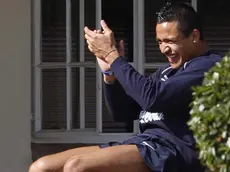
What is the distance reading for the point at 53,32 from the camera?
22.3 feet

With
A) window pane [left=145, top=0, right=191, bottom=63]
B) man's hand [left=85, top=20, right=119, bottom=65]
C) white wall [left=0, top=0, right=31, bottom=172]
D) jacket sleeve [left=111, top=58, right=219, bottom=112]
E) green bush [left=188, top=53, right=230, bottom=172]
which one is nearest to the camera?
green bush [left=188, top=53, right=230, bottom=172]

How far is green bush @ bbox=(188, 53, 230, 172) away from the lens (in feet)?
11.3

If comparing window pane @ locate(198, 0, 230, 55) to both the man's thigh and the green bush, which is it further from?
the green bush

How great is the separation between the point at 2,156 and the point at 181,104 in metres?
2.58

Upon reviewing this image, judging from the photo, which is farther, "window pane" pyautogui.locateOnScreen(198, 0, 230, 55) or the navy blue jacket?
"window pane" pyautogui.locateOnScreen(198, 0, 230, 55)

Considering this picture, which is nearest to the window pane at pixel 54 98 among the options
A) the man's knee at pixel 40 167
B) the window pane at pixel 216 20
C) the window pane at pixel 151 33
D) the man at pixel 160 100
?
the window pane at pixel 151 33

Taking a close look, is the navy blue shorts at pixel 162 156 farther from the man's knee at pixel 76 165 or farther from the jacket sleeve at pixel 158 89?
the man's knee at pixel 76 165

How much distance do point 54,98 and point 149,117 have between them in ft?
7.78

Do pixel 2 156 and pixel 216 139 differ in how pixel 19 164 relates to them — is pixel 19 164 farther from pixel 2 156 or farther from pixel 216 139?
pixel 216 139

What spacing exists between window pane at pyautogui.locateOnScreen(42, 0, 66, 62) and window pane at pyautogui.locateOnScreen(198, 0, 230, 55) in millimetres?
1142

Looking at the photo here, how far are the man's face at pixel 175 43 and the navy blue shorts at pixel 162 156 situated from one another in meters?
0.46

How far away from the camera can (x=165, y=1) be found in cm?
683

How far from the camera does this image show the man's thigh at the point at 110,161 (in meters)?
4.28

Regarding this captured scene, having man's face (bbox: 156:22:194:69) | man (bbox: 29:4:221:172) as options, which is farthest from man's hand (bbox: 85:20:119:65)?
man's face (bbox: 156:22:194:69)
